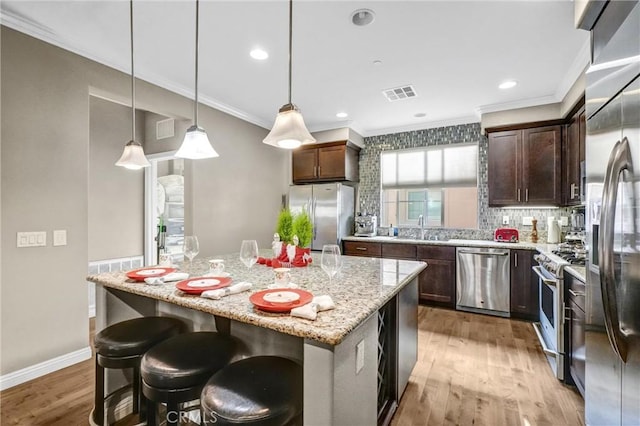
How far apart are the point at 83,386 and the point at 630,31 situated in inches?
146

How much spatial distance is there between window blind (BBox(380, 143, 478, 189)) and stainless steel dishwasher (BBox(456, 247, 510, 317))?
1.21 metres

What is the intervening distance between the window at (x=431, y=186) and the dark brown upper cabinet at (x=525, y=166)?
0.48 m

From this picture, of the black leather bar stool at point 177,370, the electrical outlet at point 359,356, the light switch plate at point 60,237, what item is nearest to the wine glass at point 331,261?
the electrical outlet at point 359,356

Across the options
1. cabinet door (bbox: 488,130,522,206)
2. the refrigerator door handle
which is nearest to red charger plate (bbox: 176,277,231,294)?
the refrigerator door handle

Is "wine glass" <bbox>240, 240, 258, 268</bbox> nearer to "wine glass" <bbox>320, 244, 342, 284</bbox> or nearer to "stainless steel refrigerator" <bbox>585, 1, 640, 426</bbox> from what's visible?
"wine glass" <bbox>320, 244, 342, 284</bbox>

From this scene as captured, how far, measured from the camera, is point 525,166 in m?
3.79

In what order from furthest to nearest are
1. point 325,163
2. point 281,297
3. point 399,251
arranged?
point 325,163, point 399,251, point 281,297

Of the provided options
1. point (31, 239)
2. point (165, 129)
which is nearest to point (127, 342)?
point (31, 239)

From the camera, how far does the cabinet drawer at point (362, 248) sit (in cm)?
449

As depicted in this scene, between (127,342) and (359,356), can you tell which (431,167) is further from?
(127,342)

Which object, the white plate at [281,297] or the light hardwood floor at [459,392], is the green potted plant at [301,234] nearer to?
the white plate at [281,297]

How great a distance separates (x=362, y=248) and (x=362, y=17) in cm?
315

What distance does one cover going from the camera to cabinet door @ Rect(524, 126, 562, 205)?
3.61m

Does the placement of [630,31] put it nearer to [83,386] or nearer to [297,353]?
[297,353]
